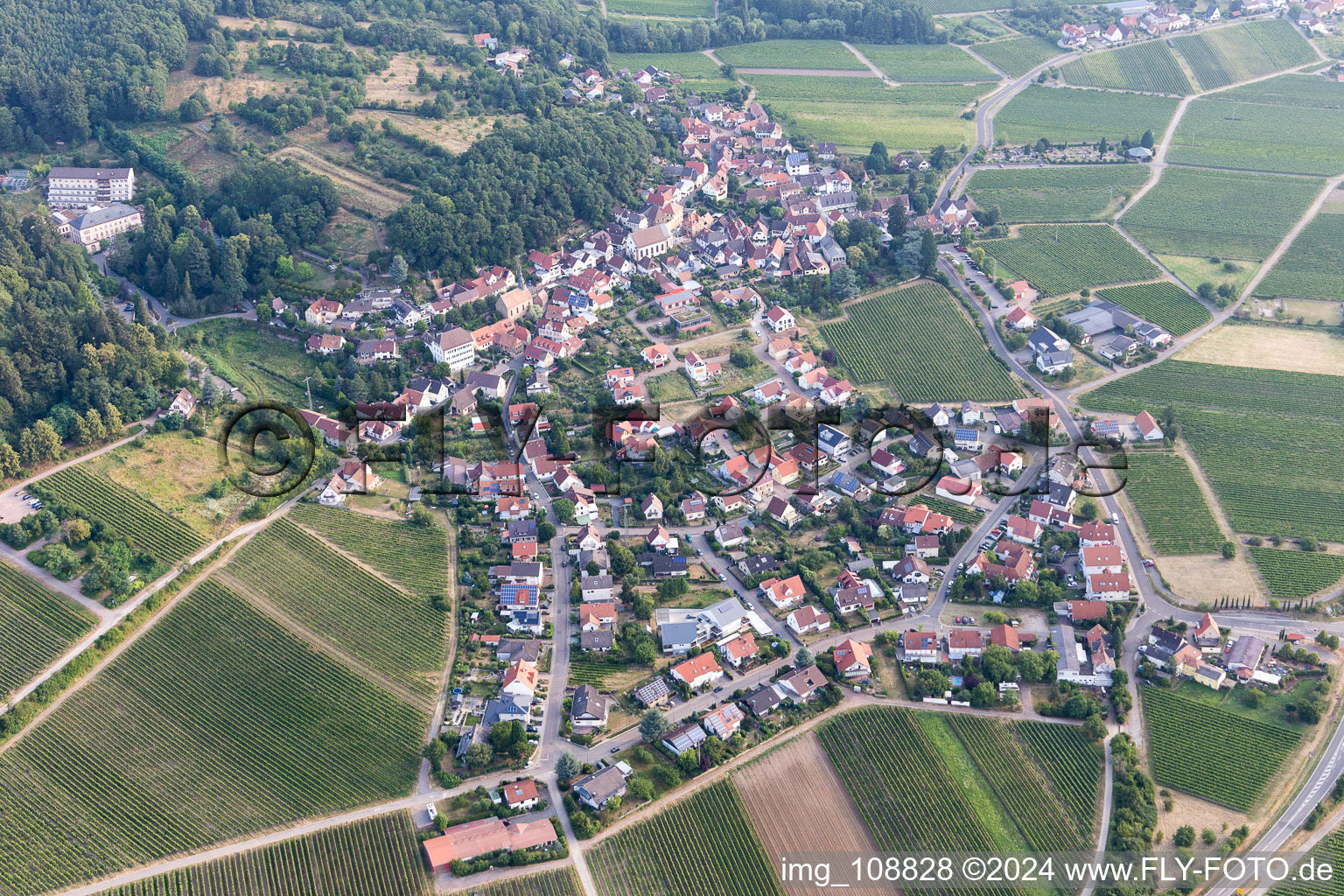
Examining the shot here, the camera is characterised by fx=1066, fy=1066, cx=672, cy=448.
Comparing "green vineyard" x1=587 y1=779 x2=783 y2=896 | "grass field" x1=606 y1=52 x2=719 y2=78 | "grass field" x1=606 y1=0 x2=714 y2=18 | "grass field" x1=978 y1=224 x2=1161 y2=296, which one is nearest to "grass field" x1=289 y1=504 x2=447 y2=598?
"green vineyard" x1=587 y1=779 x2=783 y2=896

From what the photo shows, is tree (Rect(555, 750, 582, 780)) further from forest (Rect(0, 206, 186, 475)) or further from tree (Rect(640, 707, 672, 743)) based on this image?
forest (Rect(0, 206, 186, 475))

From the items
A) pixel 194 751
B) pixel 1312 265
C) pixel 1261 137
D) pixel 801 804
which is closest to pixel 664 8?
pixel 1261 137

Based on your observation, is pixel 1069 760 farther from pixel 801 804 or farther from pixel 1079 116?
pixel 1079 116

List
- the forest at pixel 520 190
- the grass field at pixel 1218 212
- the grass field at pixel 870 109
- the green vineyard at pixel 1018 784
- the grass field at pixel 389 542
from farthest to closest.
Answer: the grass field at pixel 870 109, the grass field at pixel 1218 212, the forest at pixel 520 190, the grass field at pixel 389 542, the green vineyard at pixel 1018 784

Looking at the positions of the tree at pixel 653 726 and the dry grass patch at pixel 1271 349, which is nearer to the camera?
the tree at pixel 653 726

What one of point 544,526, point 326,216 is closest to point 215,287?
point 326,216

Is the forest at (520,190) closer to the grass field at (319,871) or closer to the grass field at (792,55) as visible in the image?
the grass field at (792,55)

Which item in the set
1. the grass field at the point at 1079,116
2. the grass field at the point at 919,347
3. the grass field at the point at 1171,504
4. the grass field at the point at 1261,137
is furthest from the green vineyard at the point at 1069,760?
the grass field at the point at 1261,137

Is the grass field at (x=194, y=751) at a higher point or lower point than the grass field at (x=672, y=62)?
lower
